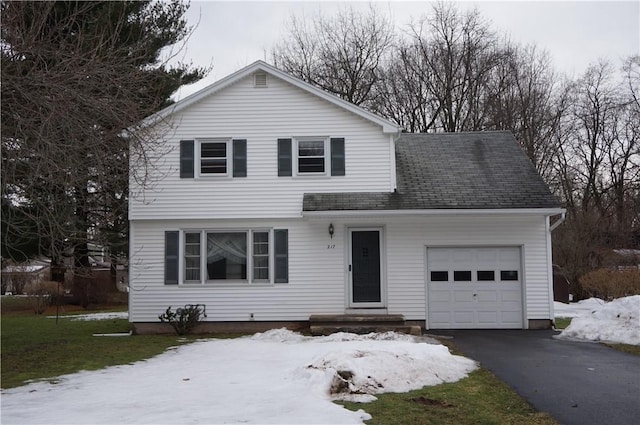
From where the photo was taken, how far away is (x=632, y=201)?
33.7m

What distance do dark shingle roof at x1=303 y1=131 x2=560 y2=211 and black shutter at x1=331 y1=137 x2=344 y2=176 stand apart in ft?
2.12

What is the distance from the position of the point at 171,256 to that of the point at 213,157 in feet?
8.95

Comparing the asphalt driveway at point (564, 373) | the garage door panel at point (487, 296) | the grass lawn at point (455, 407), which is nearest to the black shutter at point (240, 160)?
the asphalt driveway at point (564, 373)

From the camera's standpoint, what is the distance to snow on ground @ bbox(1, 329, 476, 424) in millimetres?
6809

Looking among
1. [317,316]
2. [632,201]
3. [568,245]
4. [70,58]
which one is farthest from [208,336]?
[632,201]

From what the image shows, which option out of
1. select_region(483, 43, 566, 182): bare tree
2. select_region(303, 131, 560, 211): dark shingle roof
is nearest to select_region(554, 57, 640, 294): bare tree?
select_region(483, 43, 566, 182): bare tree

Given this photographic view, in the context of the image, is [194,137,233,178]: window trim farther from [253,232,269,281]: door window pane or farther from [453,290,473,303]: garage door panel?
[453,290,473,303]: garage door panel

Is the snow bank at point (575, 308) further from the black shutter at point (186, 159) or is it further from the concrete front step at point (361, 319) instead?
the black shutter at point (186, 159)

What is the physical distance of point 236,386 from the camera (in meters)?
8.38

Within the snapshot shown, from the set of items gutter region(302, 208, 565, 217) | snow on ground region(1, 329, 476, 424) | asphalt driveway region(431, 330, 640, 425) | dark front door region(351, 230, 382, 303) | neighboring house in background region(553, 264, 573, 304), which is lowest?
asphalt driveway region(431, 330, 640, 425)

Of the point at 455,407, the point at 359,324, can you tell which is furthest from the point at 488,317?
the point at 455,407

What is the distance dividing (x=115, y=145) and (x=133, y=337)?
6.31m

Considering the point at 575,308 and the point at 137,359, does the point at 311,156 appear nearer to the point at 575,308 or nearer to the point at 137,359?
the point at 137,359

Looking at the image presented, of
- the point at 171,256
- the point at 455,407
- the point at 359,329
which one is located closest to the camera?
the point at 455,407
